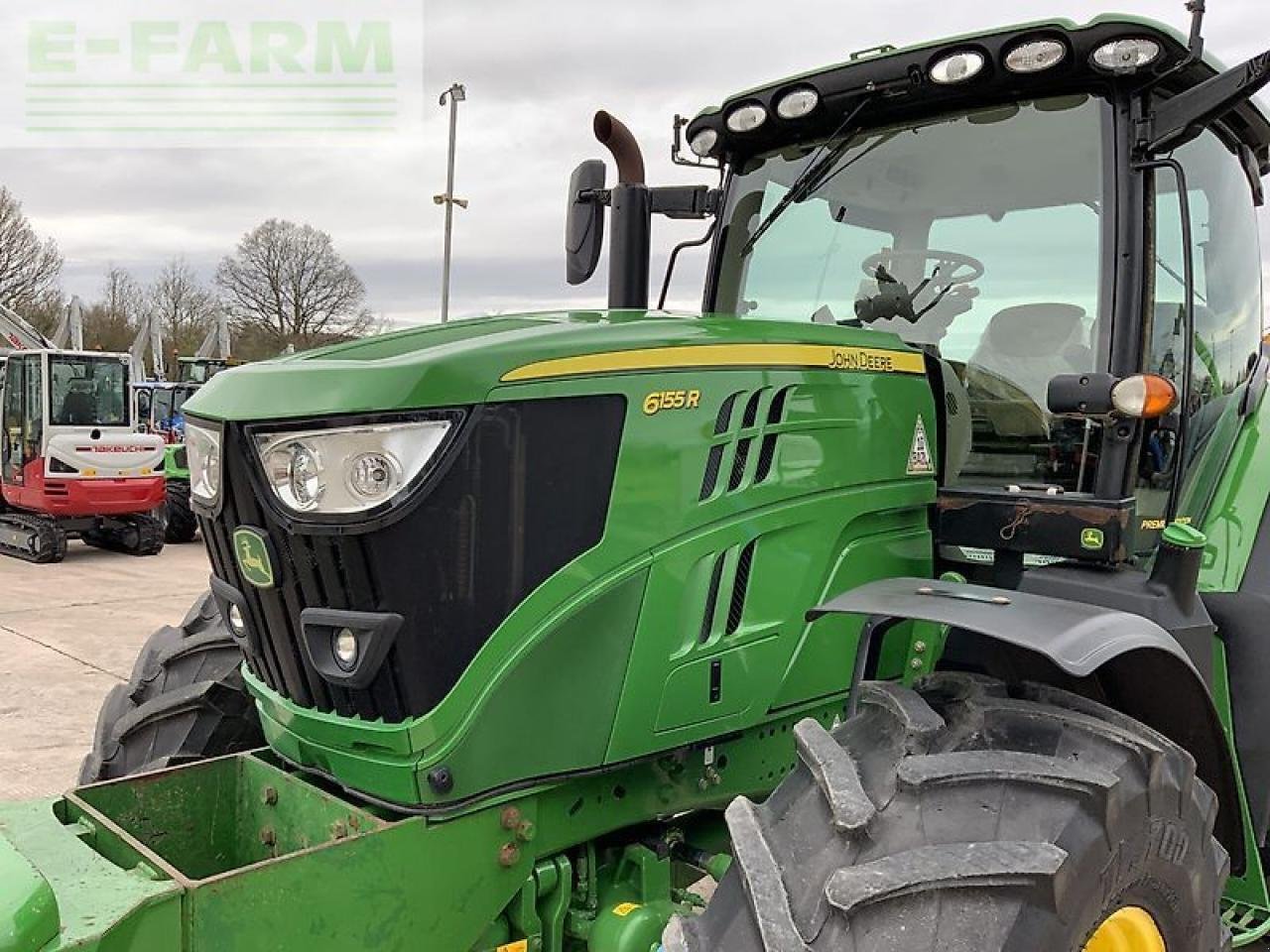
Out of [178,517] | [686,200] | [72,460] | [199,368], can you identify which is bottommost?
[178,517]

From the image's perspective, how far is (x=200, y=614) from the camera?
3654 mm

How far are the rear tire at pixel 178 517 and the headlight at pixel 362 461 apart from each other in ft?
46.3

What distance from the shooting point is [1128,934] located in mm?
2182

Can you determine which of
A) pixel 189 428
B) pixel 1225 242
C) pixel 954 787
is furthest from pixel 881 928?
pixel 1225 242

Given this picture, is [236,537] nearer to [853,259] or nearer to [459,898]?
[459,898]

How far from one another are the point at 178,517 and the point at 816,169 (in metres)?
14.1

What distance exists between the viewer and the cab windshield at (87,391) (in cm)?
1418

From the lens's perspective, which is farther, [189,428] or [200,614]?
[200,614]

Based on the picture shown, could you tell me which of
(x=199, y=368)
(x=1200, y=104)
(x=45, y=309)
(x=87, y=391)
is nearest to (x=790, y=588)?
(x=1200, y=104)

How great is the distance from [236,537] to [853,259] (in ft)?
5.93

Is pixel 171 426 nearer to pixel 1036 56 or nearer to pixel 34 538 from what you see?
pixel 34 538

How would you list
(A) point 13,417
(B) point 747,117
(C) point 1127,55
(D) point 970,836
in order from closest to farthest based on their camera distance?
(D) point 970,836 → (C) point 1127,55 → (B) point 747,117 → (A) point 13,417

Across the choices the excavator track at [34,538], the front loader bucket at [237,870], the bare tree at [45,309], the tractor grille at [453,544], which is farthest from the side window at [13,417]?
the bare tree at [45,309]

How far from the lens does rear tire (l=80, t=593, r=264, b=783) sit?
3.10m
